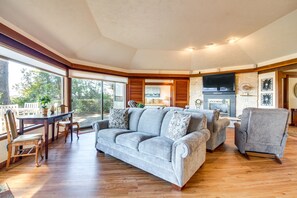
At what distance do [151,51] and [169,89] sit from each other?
218 centimetres

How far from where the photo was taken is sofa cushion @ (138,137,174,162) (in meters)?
2.08

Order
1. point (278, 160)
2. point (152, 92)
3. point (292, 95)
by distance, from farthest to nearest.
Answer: point (152, 92) < point (292, 95) < point (278, 160)

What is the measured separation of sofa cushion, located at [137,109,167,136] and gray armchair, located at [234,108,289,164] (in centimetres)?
172

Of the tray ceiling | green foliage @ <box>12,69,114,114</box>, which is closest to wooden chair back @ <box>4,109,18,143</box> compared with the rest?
green foliage @ <box>12,69,114,114</box>

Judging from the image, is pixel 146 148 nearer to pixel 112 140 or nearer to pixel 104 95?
pixel 112 140

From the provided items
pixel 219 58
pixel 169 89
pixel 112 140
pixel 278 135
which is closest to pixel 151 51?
pixel 169 89

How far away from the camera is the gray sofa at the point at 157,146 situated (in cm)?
197

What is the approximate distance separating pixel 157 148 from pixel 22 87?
3456mm

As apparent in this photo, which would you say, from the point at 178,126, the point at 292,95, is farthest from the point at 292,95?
the point at 178,126

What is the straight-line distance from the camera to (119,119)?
11.2 ft

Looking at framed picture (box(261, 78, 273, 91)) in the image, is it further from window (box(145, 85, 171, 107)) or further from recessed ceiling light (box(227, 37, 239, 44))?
window (box(145, 85, 171, 107))

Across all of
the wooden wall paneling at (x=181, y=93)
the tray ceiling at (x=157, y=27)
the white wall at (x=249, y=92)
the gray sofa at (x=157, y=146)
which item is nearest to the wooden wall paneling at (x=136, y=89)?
the tray ceiling at (x=157, y=27)

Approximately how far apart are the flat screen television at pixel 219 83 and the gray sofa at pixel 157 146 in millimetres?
4311

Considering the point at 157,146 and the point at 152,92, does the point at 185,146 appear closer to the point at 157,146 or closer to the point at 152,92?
the point at 157,146
